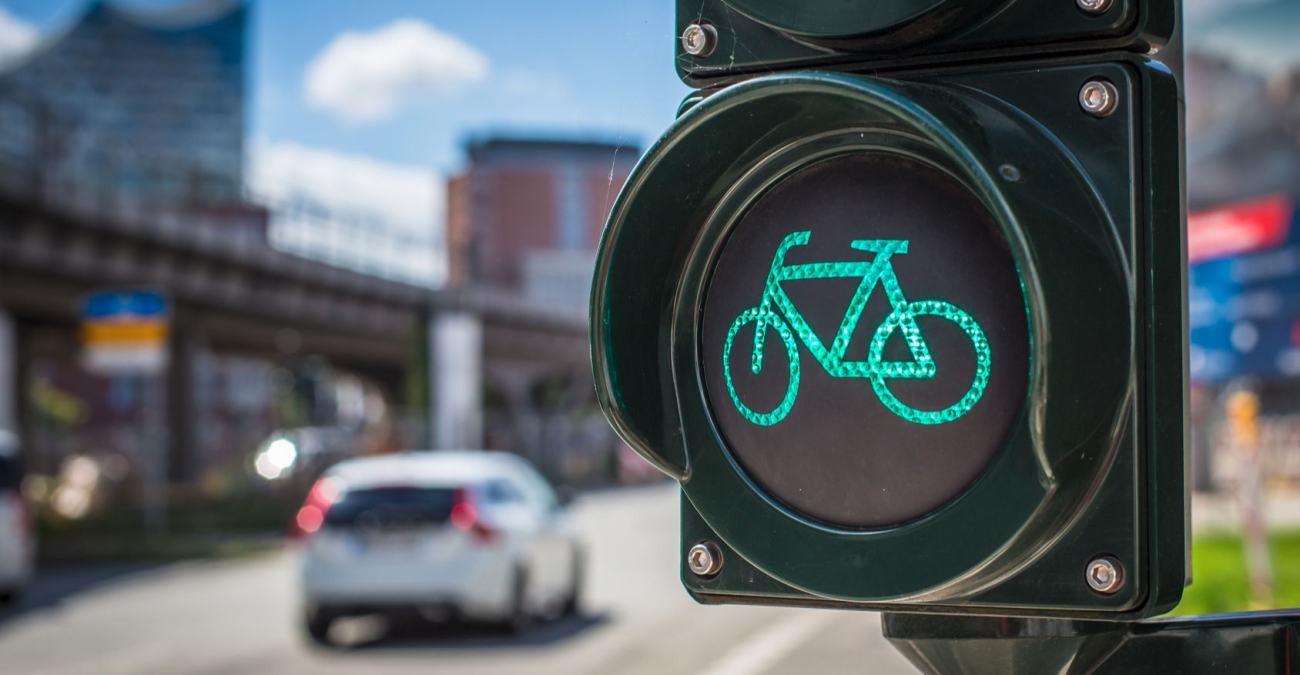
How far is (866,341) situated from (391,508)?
13.5 meters

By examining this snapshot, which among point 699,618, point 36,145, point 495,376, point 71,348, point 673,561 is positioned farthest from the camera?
point 495,376

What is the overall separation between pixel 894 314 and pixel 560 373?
283 ft

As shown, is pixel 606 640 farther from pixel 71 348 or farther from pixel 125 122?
pixel 125 122

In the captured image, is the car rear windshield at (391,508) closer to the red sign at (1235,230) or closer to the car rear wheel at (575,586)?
the car rear wheel at (575,586)

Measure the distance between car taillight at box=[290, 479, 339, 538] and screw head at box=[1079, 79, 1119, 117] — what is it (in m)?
13.6

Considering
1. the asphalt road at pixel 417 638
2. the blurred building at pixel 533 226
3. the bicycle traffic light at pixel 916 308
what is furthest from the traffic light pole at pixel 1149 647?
the blurred building at pixel 533 226

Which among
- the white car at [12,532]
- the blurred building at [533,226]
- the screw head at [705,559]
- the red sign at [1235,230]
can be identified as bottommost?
the white car at [12,532]

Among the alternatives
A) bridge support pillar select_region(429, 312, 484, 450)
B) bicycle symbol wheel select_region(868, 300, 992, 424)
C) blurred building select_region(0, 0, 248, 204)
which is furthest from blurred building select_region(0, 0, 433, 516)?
blurred building select_region(0, 0, 248, 204)

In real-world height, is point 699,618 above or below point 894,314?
below

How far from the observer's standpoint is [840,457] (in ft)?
3.65

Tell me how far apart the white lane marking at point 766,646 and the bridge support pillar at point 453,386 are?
117 feet

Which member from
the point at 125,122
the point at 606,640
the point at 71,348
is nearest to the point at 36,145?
the point at 606,640

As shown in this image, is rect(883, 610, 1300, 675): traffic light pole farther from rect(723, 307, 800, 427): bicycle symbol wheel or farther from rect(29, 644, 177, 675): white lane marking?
rect(29, 644, 177, 675): white lane marking

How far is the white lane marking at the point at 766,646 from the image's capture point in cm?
1117
